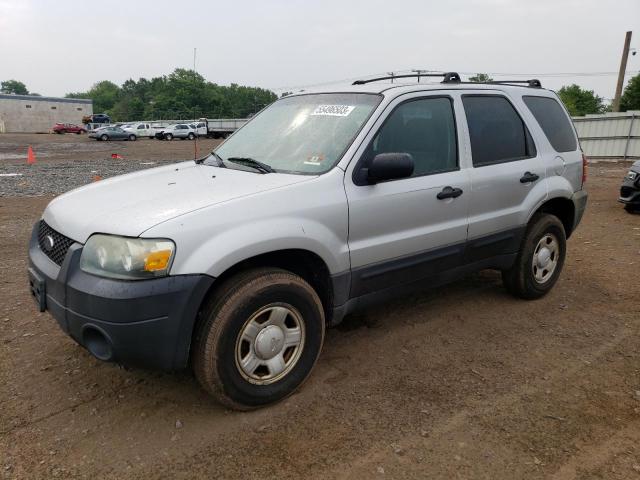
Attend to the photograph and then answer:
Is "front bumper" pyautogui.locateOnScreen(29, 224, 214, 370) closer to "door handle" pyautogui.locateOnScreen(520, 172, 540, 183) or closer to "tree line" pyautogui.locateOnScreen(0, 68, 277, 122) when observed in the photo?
"door handle" pyautogui.locateOnScreen(520, 172, 540, 183)

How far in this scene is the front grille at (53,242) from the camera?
283 cm

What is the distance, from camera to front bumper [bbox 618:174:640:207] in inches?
336

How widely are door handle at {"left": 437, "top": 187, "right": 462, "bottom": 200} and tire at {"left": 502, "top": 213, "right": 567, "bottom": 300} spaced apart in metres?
1.16

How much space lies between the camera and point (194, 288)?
99.5 inches

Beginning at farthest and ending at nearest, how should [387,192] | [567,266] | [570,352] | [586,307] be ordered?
[567,266] < [586,307] < [570,352] < [387,192]

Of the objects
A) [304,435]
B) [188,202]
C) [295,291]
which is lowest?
[304,435]

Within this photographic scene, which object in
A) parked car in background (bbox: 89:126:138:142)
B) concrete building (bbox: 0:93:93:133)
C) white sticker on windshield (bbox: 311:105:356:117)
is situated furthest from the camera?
concrete building (bbox: 0:93:93:133)

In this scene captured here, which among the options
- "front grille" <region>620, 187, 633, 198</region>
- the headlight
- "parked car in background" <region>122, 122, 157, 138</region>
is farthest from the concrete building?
the headlight

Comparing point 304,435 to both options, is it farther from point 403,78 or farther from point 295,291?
point 403,78

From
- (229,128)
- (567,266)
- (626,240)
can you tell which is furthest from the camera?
(229,128)

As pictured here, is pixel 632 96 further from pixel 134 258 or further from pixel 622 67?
pixel 134 258

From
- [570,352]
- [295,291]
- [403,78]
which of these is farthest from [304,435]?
[403,78]

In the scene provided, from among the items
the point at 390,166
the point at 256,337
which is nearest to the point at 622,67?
the point at 390,166

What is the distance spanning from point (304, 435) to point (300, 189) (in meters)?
1.38
